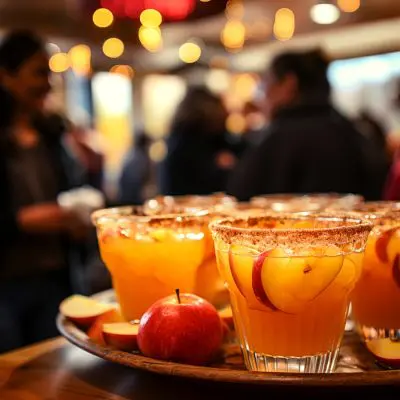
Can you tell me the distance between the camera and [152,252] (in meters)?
1.16

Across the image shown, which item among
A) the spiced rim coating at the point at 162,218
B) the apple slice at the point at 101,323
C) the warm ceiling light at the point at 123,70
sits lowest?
the apple slice at the point at 101,323

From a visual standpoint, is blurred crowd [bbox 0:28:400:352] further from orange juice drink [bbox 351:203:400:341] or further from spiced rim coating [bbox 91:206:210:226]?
orange juice drink [bbox 351:203:400:341]

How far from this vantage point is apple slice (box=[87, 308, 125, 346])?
1.08 m

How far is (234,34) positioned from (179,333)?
681 centimetres

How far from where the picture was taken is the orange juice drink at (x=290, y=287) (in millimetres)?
891

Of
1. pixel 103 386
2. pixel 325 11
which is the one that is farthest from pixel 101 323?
pixel 325 11

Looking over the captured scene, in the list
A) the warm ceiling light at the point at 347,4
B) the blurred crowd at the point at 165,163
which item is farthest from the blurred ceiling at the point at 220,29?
the blurred crowd at the point at 165,163

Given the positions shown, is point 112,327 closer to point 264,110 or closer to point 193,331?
point 193,331

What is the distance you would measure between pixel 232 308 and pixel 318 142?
1780 millimetres

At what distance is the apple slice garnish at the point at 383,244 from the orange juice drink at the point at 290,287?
0.07 meters

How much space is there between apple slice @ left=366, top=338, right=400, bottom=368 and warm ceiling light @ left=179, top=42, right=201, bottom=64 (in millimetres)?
6473

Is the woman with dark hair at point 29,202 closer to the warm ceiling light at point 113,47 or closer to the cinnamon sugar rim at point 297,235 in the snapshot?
the cinnamon sugar rim at point 297,235

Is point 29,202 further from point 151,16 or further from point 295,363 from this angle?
point 151,16

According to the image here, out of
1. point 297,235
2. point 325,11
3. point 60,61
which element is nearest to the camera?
point 297,235
